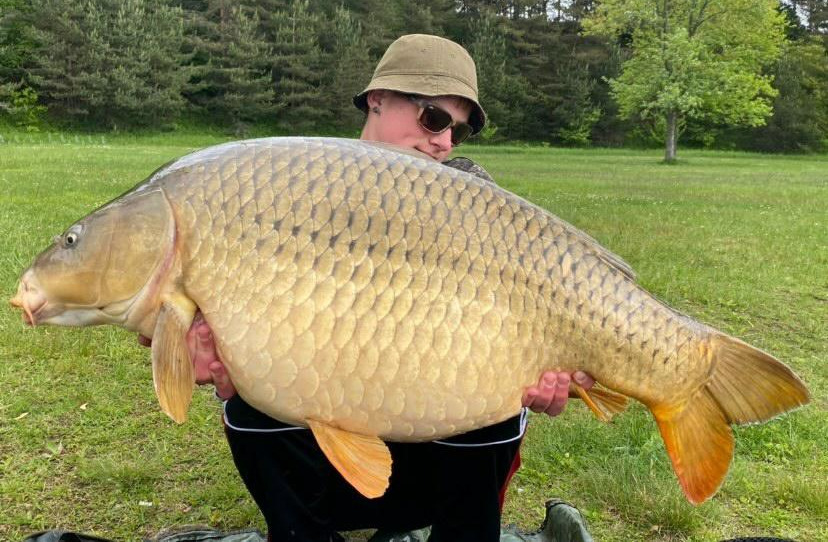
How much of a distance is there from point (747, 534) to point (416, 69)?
143 centimetres

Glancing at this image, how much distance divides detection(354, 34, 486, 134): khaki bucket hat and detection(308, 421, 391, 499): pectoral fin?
89cm

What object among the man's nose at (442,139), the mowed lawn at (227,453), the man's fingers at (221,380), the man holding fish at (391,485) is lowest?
the mowed lawn at (227,453)

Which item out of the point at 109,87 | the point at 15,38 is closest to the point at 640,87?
the point at 109,87

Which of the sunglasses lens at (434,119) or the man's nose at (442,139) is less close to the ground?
the sunglasses lens at (434,119)

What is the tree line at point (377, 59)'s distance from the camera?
59.5 ft

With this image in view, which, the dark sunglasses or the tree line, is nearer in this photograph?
the dark sunglasses

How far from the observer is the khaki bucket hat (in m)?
1.67

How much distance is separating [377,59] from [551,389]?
26406mm

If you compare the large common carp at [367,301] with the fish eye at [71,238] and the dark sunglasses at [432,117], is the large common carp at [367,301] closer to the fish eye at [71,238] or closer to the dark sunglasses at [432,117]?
the fish eye at [71,238]

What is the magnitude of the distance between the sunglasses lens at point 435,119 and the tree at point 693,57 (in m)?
15.9

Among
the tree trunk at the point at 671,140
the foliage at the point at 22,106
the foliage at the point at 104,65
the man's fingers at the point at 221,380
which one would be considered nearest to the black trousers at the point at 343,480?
the man's fingers at the point at 221,380

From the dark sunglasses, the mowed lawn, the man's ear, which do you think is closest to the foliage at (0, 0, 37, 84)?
the mowed lawn

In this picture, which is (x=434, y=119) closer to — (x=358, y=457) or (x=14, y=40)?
(x=358, y=457)

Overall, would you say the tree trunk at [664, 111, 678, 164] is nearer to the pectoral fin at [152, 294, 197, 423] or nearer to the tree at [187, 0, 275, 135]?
the tree at [187, 0, 275, 135]
